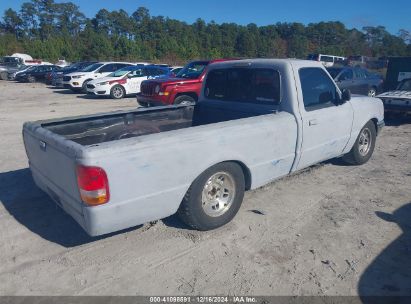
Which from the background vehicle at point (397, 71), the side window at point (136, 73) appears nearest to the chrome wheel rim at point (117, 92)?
the side window at point (136, 73)

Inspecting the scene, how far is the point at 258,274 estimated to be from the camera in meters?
3.15

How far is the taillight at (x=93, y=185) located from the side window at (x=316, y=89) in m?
2.81

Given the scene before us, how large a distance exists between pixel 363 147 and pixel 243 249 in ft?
12.0

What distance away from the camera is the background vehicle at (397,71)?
1189 centimetres

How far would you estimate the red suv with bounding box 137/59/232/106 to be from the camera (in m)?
11.0

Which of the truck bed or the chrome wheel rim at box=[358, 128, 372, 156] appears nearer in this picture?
the truck bed

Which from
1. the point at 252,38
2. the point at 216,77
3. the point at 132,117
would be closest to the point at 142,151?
the point at 132,117

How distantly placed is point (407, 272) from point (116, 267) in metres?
2.68

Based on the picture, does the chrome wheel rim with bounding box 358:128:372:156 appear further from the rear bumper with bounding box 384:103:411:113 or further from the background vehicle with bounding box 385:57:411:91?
the background vehicle with bounding box 385:57:411:91

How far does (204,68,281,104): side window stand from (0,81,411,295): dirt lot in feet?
4.45

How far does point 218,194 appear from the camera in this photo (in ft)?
12.8

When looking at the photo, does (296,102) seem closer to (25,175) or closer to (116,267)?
(116,267)

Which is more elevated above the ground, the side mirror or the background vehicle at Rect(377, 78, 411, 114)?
the side mirror

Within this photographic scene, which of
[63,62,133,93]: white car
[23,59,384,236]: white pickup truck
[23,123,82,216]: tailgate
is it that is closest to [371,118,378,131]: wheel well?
[23,59,384,236]: white pickup truck
